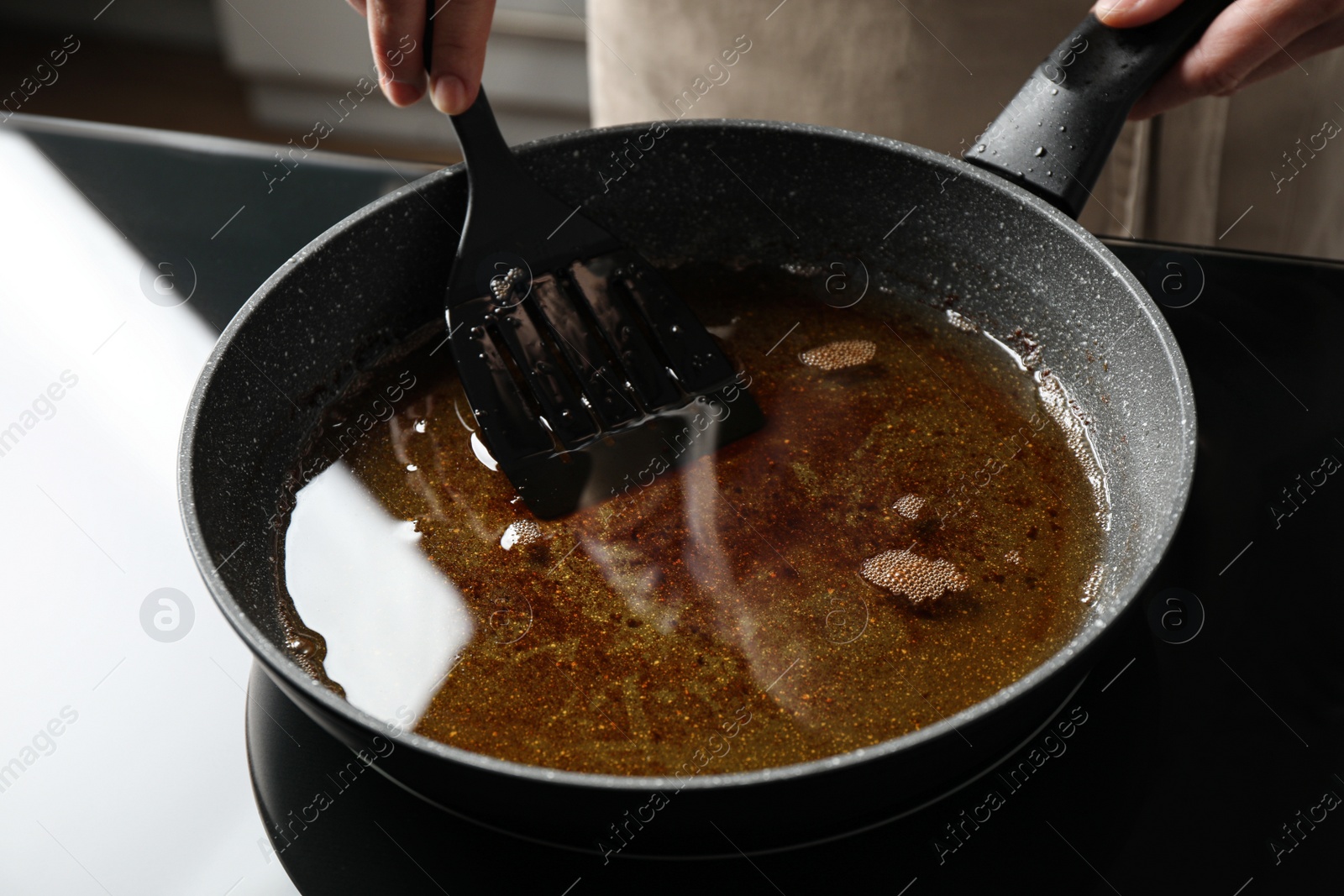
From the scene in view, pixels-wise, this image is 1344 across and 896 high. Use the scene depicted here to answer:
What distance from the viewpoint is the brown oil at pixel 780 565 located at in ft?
2.20

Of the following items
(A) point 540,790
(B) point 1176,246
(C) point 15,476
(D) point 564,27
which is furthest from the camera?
(D) point 564,27

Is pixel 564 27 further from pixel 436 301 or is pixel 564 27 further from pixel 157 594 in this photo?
pixel 157 594

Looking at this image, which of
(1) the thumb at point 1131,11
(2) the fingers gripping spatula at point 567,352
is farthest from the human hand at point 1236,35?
(2) the fingers gripping spatula at point 567,352

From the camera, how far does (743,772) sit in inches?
23.6

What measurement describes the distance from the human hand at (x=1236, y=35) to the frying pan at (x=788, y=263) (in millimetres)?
16

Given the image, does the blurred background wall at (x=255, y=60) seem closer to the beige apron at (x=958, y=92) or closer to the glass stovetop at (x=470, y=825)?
the beige apron at (x=958, y=92)

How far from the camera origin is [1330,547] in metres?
0.70

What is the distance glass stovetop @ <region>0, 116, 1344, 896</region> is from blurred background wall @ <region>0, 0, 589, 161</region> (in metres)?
1.43

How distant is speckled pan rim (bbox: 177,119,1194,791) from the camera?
19.0 inches

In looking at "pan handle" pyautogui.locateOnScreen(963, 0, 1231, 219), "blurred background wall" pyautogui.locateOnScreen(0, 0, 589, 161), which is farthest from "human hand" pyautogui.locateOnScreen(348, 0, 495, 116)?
"blurred background wall" pyautogui.locateOnScreen(0, 0, 589, 161)

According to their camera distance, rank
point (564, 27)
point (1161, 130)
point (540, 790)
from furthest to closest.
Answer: point (564, 27) → point (1161, 130) → point (540, 790)

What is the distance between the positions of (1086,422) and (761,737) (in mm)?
379

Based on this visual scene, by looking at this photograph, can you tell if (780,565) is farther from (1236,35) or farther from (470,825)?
(1236,35)

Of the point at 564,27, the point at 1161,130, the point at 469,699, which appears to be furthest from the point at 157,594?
the point at 564,27
